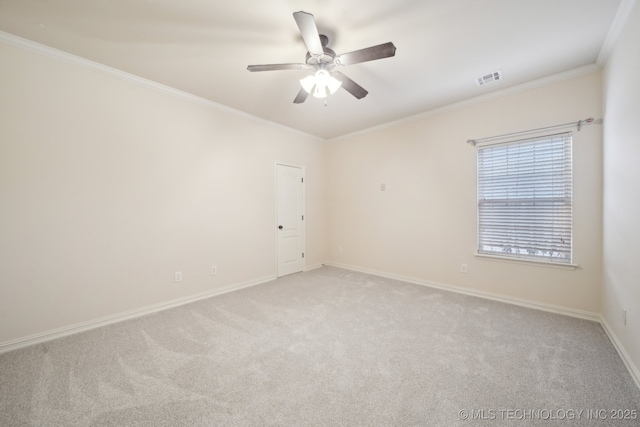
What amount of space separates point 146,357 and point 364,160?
4.16 m

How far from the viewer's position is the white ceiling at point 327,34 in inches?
72.8

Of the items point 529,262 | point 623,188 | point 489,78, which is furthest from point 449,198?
point 623,188

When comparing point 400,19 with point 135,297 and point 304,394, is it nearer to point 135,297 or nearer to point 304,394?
point 304,394

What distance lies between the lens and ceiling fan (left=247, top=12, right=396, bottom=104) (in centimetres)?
170

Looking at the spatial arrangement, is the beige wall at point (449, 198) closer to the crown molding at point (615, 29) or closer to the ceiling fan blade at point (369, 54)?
the crown molding at point (615, 29)

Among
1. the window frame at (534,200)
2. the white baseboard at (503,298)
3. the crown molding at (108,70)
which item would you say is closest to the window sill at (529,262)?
the window frame at (534,200)

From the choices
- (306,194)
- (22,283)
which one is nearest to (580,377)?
(306,194)

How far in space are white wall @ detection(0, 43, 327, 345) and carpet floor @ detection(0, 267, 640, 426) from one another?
1.50 feet

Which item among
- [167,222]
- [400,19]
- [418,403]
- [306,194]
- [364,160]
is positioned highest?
[400,19]

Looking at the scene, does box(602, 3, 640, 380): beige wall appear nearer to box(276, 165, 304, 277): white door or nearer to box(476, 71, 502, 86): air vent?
box(476, 71, 502, 86): air vent

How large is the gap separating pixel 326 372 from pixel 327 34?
282cm

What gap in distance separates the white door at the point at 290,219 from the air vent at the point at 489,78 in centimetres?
306

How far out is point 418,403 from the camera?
154 cm

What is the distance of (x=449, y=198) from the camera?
3594 millimetres
